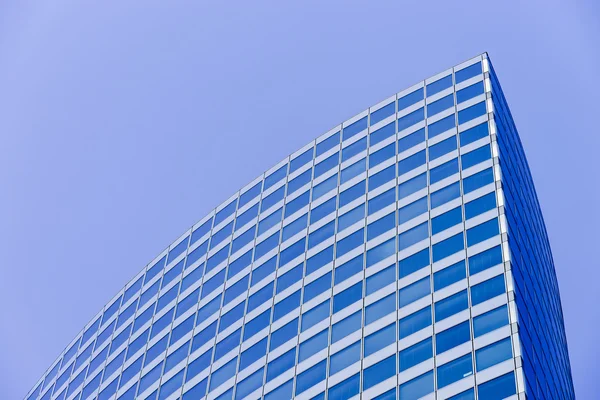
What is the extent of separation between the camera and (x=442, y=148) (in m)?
67.1

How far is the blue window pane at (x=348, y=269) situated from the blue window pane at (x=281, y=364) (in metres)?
5.22

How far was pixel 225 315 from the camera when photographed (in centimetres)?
7038

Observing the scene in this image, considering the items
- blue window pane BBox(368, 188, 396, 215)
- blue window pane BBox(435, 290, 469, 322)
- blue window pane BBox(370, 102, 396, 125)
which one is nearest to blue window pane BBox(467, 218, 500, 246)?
blue window pane BBox(435, 290, 469, 322)

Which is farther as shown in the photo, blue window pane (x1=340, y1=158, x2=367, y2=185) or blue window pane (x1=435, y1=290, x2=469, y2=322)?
blue window pane (x1=340, y1=158, x2=367, y2=185)

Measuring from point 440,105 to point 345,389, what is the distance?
23.6 metres

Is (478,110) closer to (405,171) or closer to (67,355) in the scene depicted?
(405,171)

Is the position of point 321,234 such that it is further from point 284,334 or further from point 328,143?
point 328,143

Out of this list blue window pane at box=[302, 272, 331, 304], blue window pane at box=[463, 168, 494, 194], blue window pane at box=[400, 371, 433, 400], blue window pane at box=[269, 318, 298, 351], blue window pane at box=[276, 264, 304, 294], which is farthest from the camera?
blue window pane at box=[276, 264, 304, 294]

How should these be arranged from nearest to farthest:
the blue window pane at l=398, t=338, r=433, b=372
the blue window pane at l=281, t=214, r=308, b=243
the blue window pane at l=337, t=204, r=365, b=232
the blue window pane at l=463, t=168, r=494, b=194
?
the blue window pane at l=398, t=338, r=433, b=372, the blue window pane at l=463, t=168, r=494, b=194, the blue window pane at l=337, t=204, r=365, b=232, the blue window pane at l=281, t=214, r=308, b=243

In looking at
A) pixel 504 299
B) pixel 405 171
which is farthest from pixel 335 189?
pixel 504 299

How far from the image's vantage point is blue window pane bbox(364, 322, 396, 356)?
186 ft

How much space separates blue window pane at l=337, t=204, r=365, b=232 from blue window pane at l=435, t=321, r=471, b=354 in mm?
14605

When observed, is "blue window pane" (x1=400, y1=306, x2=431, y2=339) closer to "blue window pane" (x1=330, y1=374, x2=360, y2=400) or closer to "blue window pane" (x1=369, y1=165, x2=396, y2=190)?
"blue window pane" (x1=330, y1=374, x2=360, y2=400)

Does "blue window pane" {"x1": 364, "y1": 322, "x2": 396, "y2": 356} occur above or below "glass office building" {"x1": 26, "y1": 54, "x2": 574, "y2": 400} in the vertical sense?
below
